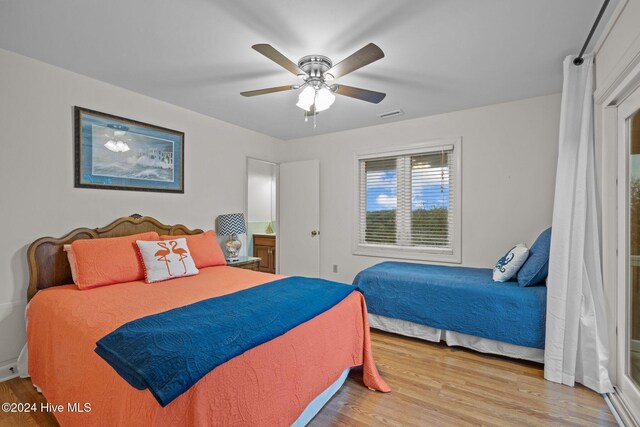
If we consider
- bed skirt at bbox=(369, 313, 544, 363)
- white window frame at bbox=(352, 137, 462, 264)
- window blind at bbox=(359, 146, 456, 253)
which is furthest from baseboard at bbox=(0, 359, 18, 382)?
window blind at bbox=(359, 146, 456, 253)

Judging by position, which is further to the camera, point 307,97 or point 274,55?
point 307,97

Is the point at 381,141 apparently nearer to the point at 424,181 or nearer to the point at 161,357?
the point at 424,181

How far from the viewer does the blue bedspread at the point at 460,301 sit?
8.15 ft

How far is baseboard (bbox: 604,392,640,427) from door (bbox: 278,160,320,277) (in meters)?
3.23

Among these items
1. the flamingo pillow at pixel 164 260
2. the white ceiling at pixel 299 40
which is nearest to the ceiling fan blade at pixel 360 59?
the white ceiling at pixel 299 40

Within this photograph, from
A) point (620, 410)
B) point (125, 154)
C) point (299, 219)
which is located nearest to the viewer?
point (620, 410)

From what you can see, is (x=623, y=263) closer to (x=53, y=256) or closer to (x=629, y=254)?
(x=629, y=254)

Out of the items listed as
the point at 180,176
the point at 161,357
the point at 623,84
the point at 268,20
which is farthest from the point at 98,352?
the point at 623,84

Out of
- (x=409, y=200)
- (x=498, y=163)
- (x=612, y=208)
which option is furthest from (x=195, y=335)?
(x=498, y=163)

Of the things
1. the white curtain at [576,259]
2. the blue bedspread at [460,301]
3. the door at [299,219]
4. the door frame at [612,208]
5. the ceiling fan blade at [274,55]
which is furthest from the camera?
the door at [299,219]

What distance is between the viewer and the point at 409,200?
13.1ft

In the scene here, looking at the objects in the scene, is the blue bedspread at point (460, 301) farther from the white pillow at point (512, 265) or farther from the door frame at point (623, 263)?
the door frame at point (623, 263)

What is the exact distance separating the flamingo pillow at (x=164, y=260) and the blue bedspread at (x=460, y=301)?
1.79m

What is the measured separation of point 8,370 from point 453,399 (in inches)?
129
